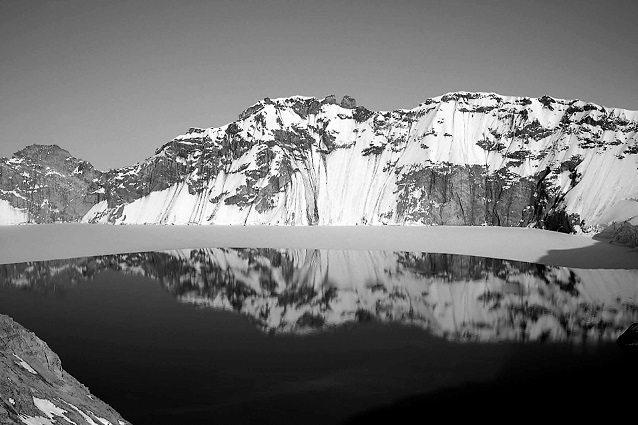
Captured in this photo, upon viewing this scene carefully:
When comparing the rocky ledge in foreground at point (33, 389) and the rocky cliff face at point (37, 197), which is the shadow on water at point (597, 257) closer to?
the rocky ledge in foreground at point (33, 389)

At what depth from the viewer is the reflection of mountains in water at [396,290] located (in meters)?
23.3

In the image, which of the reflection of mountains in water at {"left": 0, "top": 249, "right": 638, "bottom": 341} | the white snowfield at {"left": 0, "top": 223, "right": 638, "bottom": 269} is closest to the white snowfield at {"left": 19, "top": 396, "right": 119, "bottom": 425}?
the reflection of mountains in water at {"left": 0, "top": 249, "right": 638, "bottom": 341}

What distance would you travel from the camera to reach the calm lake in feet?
44.6

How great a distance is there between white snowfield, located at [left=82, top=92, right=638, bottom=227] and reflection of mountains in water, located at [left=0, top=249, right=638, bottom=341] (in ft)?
229

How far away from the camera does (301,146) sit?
5472 inches

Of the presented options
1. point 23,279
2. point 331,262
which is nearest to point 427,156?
point 331,262

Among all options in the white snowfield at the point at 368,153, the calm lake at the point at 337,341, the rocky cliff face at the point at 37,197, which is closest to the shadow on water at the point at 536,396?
the calm lake at the point at 337,341

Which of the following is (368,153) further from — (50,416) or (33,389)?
(50,416)

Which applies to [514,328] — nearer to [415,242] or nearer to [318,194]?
[415,242]

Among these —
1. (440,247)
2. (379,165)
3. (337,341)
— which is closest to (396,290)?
(337,341)

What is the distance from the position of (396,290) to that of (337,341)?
1284 cm

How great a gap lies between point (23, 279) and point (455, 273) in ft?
129

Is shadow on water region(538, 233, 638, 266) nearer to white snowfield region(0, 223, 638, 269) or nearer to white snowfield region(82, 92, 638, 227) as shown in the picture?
white snowfield region(0, 223, 638, 269)

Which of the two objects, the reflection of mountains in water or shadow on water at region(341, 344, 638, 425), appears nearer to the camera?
shadow on water at region(341, 344, 638, 425)
